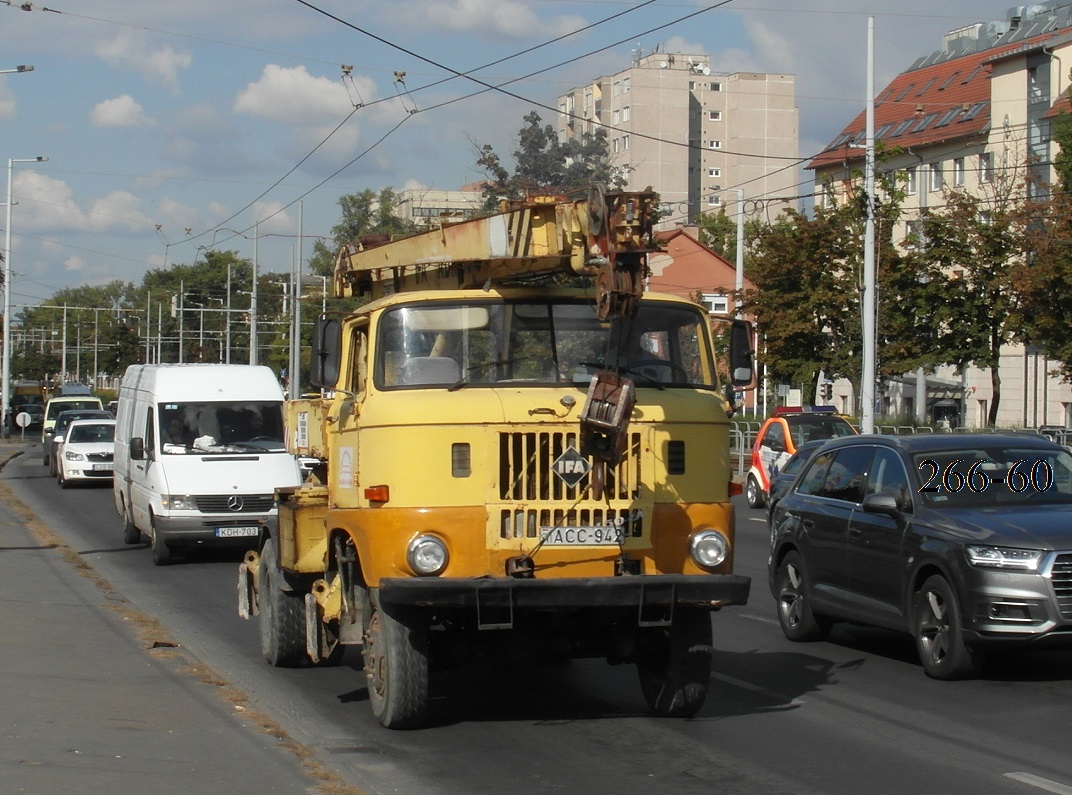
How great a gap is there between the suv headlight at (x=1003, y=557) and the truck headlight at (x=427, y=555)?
3685 mm

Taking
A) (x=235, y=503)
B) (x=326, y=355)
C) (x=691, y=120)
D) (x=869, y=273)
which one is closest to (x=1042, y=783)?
(x=326, y=355)

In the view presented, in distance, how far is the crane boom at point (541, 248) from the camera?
27.0 feet

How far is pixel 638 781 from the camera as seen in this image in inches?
281

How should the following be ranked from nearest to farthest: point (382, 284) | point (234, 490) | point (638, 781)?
point (638, 781) < point (382, 284) < point (234, 490)

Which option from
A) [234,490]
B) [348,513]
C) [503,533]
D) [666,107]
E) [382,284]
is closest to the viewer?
[503,533]

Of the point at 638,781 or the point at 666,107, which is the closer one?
the point at 638,781

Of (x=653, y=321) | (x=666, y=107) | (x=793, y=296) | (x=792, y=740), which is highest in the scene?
(x=666, y=107)

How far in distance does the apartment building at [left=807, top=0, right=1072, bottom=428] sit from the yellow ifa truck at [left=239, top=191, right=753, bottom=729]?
131 ft

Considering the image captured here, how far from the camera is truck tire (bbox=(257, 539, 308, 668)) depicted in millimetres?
10477

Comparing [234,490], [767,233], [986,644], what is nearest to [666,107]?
[767,233]

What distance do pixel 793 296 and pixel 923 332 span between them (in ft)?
12.1

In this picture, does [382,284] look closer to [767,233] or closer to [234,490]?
[234,490]

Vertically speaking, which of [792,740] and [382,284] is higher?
[382,284]

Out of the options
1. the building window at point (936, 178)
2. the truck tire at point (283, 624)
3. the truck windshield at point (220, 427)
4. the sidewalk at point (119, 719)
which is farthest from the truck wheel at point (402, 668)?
the building window at point (936, 178)
